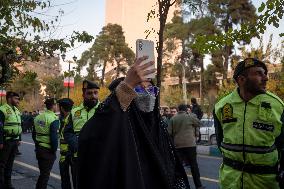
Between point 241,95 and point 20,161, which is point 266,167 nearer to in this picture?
point 241,95

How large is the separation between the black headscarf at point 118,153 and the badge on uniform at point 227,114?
163cm

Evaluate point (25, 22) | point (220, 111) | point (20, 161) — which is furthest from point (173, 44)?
point (220, 111)

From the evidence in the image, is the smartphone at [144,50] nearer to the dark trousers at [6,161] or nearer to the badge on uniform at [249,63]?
the badge on uniform at [249,63]

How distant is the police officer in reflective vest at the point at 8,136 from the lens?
Result: 8.56 m

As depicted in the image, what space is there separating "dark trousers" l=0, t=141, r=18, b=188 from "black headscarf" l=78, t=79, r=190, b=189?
21.6ft

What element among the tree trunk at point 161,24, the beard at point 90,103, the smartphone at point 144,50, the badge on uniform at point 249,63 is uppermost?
the tree trunk at point 161,24

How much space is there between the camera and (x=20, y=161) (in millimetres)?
14109

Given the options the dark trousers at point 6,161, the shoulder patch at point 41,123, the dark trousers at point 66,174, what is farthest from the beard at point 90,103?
the dark trousers at point 6,161

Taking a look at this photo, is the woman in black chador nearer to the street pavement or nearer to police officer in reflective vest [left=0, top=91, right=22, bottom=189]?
police officer in reflective vest [left=0, top=91, right=22, bottom=189]

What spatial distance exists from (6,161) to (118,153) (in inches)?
274

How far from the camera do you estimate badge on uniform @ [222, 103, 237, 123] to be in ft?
13.1

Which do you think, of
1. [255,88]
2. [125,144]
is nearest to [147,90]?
[125,144]

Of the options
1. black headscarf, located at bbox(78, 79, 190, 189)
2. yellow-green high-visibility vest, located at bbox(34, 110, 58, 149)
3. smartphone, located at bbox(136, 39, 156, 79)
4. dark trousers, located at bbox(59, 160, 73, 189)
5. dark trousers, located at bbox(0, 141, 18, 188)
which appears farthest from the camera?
dark trousers, located at bbox(0, 141, 18, 188)

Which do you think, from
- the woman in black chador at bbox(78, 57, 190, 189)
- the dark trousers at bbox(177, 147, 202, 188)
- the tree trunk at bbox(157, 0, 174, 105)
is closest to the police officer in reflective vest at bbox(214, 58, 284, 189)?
the woman in black chador at bbox(78, 57, 190, 189)
